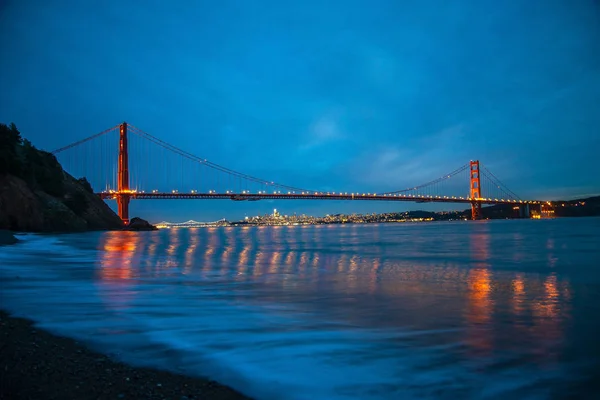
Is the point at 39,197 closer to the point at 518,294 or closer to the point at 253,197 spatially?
the point at 253,197

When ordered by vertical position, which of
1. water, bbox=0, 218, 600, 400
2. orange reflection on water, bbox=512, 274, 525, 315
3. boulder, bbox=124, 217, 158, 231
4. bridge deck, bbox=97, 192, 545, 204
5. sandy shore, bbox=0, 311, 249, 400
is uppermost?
bridge deck, bbox=97, 192, 545, 204

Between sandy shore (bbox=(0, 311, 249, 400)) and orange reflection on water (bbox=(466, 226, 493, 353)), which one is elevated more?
sandy shore (bbox=(0, 311, 249, 400))

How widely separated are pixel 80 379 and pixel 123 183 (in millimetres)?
54767

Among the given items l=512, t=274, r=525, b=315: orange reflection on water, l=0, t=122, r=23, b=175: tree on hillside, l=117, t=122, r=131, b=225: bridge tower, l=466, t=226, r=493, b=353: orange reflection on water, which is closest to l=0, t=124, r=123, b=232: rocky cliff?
l=0, t=122, r=23, b=175: tree on hillside

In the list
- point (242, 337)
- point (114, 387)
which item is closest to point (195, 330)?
point (242, 337)

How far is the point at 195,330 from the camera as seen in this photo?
4582 millimetres

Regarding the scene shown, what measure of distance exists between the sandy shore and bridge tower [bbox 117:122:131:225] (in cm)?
5214

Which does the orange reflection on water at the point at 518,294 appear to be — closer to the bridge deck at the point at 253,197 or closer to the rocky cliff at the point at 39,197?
the rocky cliff at the point at 39,197

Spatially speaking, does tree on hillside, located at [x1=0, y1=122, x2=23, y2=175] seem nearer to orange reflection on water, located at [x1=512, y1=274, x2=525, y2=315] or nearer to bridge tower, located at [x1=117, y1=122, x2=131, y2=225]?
bridge tower, located at [x1=117, y1=122, x2=131, y2=225]

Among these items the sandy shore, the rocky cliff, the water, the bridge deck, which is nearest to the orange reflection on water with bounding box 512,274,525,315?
the water

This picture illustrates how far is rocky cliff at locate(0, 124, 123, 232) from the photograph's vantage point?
25797mm

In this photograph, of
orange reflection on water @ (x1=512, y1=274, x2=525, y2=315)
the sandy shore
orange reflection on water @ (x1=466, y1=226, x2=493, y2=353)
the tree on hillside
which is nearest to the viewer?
the sandy shore

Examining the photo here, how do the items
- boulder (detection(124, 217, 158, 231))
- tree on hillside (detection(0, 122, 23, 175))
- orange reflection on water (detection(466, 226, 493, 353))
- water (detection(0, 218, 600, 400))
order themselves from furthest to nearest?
boulder (detection(124, 217, 158, 231)) < tree on hillside (detection(0, 122, 23, 175)) < orange reflection on water (detection(466, 226, 493, 353)) < water (detection(0, 218, 600, 400))

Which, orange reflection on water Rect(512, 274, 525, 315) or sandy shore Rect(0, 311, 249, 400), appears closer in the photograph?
sandy shore Rect(0, 311, 249, 400)
